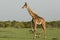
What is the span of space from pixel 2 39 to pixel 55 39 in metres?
2.47

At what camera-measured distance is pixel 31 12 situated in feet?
40.3

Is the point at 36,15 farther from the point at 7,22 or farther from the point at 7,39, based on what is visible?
the point at 7,22

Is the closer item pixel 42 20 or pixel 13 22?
pixel 42 20

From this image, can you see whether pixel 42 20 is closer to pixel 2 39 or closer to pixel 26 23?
pixel 2 39

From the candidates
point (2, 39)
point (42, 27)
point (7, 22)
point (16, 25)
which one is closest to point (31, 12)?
point (42, 27)

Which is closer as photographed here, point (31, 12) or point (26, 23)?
point (31, 12)

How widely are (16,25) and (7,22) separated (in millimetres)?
2008

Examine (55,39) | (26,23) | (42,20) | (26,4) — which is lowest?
(26,23)

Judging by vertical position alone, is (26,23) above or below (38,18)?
below

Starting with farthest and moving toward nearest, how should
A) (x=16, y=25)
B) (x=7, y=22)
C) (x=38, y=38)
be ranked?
(x=7, y=22)
(x=16, y=25)
(x=38, y=38)

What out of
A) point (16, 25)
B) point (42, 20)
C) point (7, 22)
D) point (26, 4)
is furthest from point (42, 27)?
point (7, 22)

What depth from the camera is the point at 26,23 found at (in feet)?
92.6

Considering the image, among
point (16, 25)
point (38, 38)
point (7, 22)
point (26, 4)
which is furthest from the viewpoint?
point (7, 22)

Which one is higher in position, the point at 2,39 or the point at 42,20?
the point at 42,20
